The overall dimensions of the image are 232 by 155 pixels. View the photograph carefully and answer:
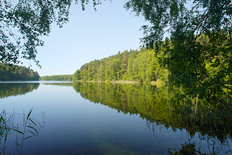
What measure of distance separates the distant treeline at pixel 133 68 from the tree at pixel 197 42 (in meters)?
0.65

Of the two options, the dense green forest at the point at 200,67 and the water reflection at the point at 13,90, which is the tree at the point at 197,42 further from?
the water reflection at the point at 13,90

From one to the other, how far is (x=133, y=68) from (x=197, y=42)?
242 ft

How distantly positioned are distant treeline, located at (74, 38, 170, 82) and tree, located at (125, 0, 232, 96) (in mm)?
646

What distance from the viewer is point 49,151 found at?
6.16m

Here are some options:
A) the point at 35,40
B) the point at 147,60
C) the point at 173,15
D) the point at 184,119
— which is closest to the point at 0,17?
the point at 35,40

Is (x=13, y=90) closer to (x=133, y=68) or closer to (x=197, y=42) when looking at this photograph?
(x=197, y=42)

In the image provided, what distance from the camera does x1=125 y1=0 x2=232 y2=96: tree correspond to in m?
5.29

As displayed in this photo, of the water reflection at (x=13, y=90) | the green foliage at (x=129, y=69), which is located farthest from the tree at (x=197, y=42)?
the water reflection at (x=13, y=90)

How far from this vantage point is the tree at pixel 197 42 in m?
5.29

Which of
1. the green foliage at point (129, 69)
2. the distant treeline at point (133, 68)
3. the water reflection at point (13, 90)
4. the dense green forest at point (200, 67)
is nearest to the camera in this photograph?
the dense green forest at point (200, 67)

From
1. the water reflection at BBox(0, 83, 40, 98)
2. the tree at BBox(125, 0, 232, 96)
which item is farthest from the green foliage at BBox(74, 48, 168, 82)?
the water reflection at BBox(0, 83, 40, 98)

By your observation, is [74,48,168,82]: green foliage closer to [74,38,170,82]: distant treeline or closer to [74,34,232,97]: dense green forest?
[74,38,170,82]: distant treeline

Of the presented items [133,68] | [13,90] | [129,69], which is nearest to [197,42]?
[13,90]

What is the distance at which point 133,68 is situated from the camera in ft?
261
